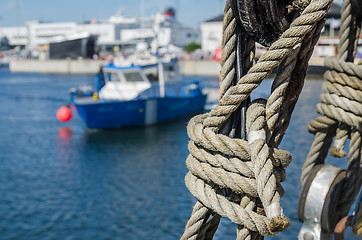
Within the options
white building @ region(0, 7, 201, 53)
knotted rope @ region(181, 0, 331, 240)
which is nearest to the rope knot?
knotted rope @ region(181, 0, 331, 240)

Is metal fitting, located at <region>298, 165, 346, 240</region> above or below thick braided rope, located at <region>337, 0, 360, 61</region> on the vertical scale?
below

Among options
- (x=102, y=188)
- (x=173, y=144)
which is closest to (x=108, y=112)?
(x=173, y=144)

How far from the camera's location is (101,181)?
36.9ft

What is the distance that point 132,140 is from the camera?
16672mm

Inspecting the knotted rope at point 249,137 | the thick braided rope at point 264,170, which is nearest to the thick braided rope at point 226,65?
the knotted rope at point 249,137

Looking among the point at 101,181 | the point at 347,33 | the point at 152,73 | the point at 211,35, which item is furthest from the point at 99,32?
the point at 347,33

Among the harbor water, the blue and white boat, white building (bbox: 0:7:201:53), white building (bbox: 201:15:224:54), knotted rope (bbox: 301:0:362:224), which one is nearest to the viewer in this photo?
knotted rope (bbox: 301:0:362:224)

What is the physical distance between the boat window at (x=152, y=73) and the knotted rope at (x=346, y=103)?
51.7 ft

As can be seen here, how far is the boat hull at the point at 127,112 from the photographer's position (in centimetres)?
1723

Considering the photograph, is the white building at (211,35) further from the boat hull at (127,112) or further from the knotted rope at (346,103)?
the knotted rope at (346,103)

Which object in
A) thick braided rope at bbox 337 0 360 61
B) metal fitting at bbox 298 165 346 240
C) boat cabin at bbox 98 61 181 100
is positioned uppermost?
thick braided rope at bbox 337 0 360 61

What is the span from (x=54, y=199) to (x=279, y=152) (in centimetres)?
921

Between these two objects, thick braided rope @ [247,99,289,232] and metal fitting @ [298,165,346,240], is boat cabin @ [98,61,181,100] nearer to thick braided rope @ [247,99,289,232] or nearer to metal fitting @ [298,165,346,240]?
metal fitting @ [298,165,346,240]

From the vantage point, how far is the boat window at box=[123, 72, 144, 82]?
1817 centimetres
